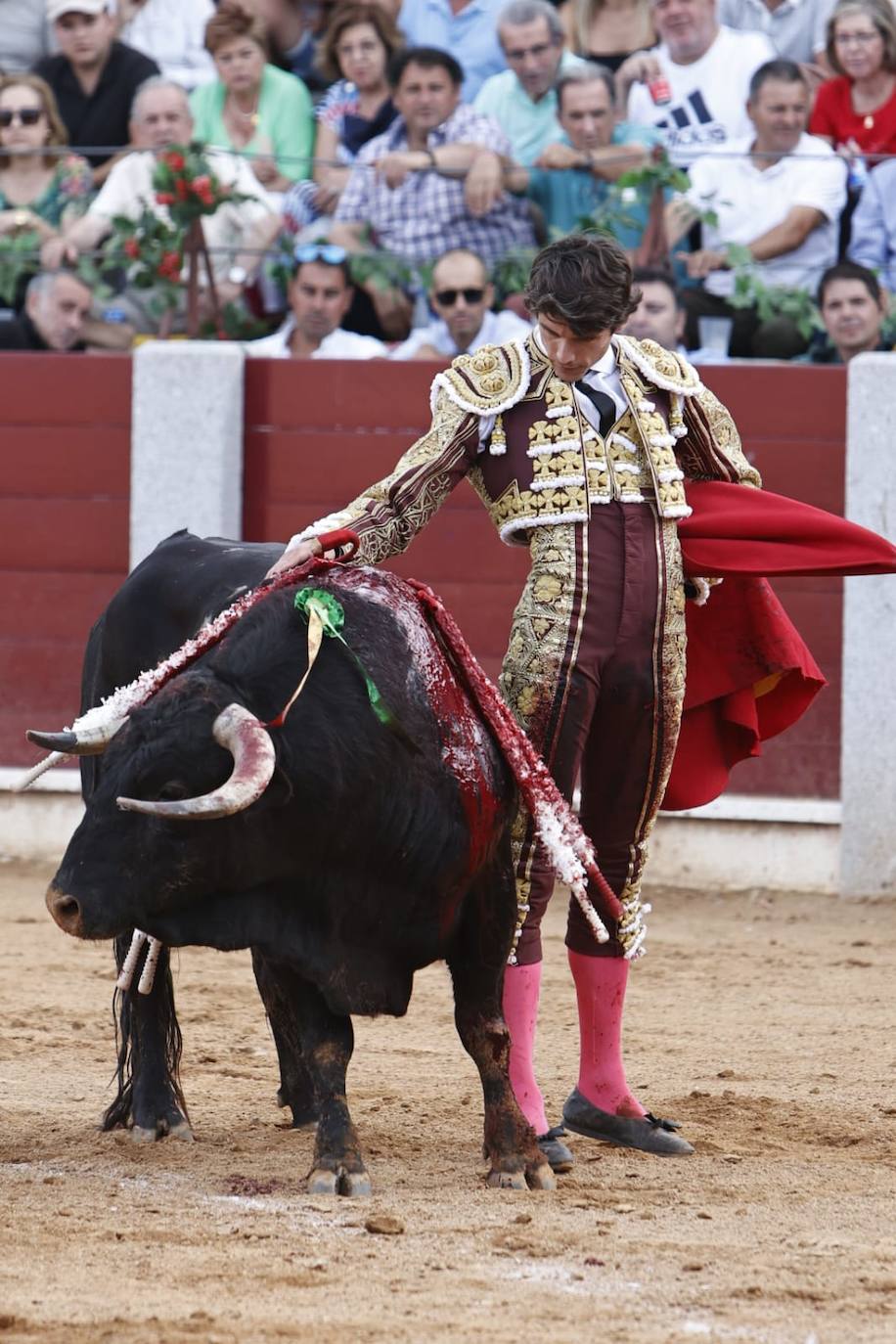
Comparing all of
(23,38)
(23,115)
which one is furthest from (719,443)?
(23,38)

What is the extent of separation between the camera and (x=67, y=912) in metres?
3.01

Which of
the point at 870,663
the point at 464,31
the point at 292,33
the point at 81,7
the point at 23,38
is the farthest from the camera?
the point at 23,38

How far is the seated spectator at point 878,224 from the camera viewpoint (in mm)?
6477

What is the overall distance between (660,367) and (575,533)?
0.32 meters

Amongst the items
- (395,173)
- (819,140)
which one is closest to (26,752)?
(395,173)

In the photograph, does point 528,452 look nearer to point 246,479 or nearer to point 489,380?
point 489,380

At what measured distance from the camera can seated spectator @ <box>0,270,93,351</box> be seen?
22.8 ft

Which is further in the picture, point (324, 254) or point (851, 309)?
point (324, 254)

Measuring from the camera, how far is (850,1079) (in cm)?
393

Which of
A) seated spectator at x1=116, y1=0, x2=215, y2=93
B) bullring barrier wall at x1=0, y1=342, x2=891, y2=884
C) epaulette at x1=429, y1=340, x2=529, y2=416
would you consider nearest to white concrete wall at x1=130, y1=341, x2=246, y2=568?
bullring barrier wall at x1=0, y1=342, x2=891, y2=884

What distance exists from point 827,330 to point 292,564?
3.69 m

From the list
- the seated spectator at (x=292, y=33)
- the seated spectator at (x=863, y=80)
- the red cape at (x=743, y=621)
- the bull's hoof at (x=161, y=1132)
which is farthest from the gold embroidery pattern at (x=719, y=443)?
the seated spectator at (x=292, y=33)

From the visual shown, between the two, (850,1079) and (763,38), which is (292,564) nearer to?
(850,1079)

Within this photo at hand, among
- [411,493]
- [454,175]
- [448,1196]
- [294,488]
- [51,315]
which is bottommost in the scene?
[448,1196]
